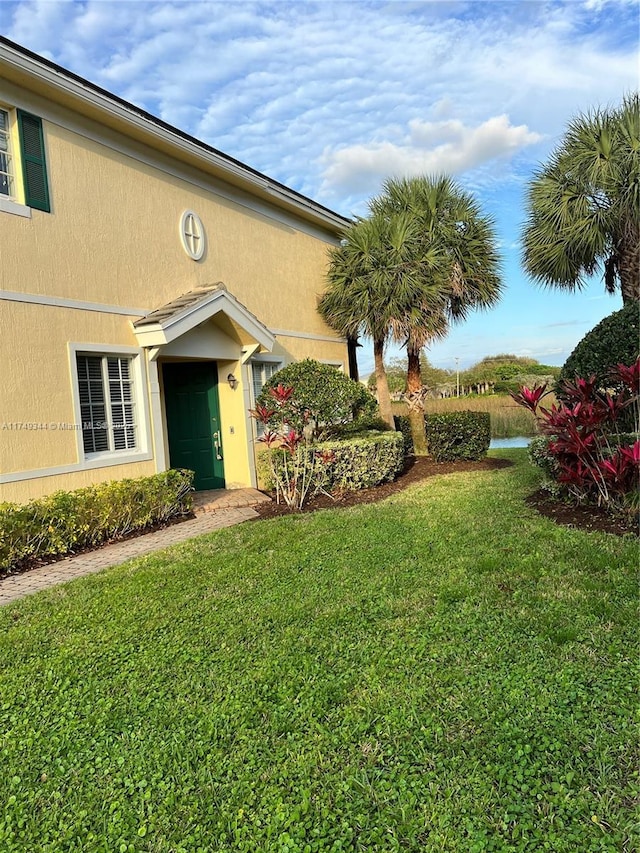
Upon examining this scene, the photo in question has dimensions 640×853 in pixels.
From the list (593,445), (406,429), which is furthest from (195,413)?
(593,445)

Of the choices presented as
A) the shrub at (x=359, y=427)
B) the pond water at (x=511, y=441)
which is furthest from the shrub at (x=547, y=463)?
the pond water at (x=511, y=441)

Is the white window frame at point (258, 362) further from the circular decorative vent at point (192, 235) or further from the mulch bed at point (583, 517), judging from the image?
the mulch bed at point (583, 517)

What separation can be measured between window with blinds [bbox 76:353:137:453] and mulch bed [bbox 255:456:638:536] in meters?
2.53

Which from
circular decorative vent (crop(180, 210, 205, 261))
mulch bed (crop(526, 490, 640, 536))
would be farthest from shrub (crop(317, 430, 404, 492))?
circular decorative vent (crop(180, 210, 205, 261))

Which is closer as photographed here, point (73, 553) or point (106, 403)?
point (73, 553)

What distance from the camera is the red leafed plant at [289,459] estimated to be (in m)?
9.08

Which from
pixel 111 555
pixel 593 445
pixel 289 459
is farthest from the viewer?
pixel 289 459

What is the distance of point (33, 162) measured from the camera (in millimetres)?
7320

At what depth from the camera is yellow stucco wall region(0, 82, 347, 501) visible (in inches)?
279

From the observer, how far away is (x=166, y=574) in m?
5.60

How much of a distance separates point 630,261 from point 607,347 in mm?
3841

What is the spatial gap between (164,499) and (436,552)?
4.47m

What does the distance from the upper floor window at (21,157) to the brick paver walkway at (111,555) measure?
466cm

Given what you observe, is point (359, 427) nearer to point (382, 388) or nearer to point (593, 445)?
point (382, 388)
